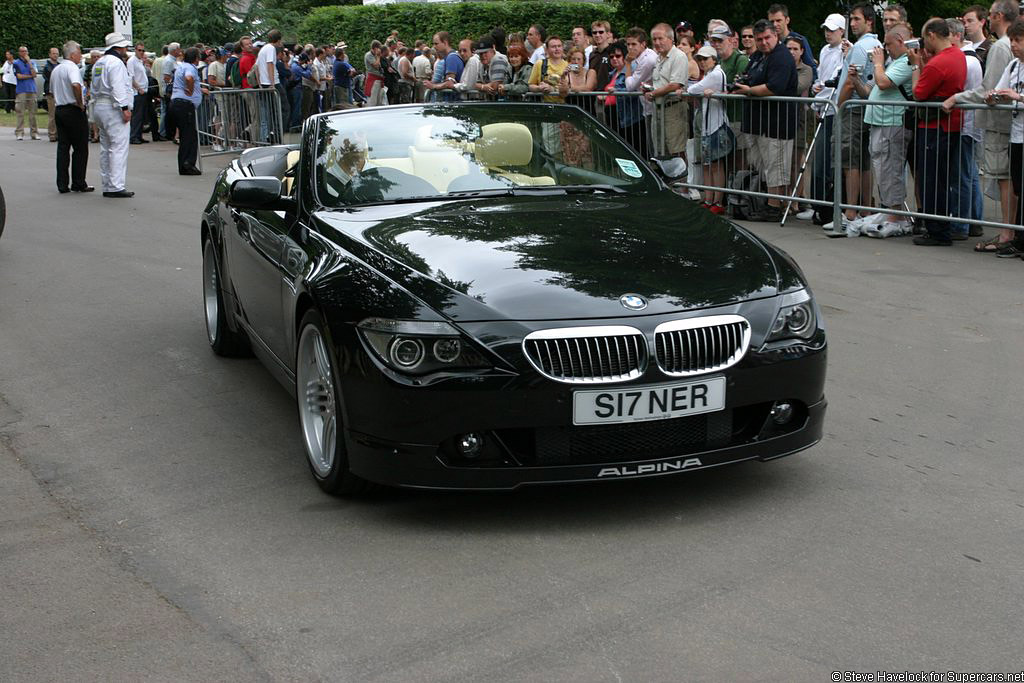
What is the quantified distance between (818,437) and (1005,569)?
3.42ft

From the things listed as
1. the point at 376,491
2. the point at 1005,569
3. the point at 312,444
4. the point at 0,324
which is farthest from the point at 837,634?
the point at 0,324

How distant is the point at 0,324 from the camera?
9219 millimetres

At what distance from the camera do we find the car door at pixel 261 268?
19.9 feet

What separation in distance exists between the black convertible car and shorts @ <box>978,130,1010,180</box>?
5941 mm

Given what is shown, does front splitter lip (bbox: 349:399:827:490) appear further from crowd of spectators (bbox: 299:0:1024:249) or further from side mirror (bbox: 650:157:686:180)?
crowd of spectators (bbox: 299:0:1024:249)

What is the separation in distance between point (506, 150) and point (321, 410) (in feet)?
5.75

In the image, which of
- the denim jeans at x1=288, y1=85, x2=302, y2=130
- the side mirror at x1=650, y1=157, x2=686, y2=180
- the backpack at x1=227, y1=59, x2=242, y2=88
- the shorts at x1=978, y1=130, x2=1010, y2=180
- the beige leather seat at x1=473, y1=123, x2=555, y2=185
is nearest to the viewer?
the beige leather seat at x1=473, y1=123, x2=555, y2=185

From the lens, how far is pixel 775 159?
13.1 metres

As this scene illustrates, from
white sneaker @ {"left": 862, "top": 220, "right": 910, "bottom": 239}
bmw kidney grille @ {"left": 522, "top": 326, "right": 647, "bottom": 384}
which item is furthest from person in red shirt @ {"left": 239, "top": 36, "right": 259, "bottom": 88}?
bmw kidney grille @ {"left": 522, "top": 326, "right": 647, "bottom": 384}

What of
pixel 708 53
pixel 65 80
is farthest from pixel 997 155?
pixel 65 80

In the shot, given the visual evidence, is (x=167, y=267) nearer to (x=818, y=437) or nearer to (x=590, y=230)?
(x=590, y=230)

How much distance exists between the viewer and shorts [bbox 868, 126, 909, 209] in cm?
1197

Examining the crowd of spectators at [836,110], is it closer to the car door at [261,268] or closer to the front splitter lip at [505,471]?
the car door at [261,268]

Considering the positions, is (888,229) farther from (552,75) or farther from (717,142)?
(552,75)
